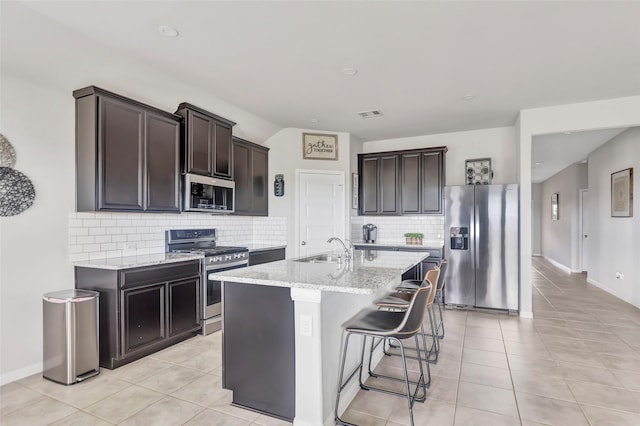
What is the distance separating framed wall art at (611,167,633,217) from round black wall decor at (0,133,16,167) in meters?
7.25

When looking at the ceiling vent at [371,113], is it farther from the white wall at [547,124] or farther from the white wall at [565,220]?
the white wall at [565,220]

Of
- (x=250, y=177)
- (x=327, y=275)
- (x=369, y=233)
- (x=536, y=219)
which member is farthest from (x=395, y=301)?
(x=536, y=219)

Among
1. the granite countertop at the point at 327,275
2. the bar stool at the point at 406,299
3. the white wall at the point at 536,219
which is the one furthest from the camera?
the white wall at the point at 536,219

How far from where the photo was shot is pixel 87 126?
2.99 m

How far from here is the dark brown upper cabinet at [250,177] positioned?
15.7 ft

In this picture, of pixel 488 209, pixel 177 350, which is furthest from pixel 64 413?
pixel 488 209

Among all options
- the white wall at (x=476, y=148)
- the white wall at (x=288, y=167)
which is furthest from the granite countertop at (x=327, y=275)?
the white wall at (x=476, y=148)

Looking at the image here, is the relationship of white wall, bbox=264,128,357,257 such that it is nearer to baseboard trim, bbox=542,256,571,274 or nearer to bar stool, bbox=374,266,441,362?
bar stool, bbox=374,266,441,362

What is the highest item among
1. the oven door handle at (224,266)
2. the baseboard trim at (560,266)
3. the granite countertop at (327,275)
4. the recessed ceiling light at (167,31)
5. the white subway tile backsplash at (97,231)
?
the recessed ceiling light at (167,31)

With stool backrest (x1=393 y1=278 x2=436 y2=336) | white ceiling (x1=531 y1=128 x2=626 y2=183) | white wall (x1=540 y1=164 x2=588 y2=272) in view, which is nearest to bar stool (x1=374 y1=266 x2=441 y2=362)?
stool backrest (x1=393 y1=278 x2=436 y2=336)

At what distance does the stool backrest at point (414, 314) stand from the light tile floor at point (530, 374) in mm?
636

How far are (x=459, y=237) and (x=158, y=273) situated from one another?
12.8 feet

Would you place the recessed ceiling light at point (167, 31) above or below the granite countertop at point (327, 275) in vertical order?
above

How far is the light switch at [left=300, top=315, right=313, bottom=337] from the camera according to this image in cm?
202
